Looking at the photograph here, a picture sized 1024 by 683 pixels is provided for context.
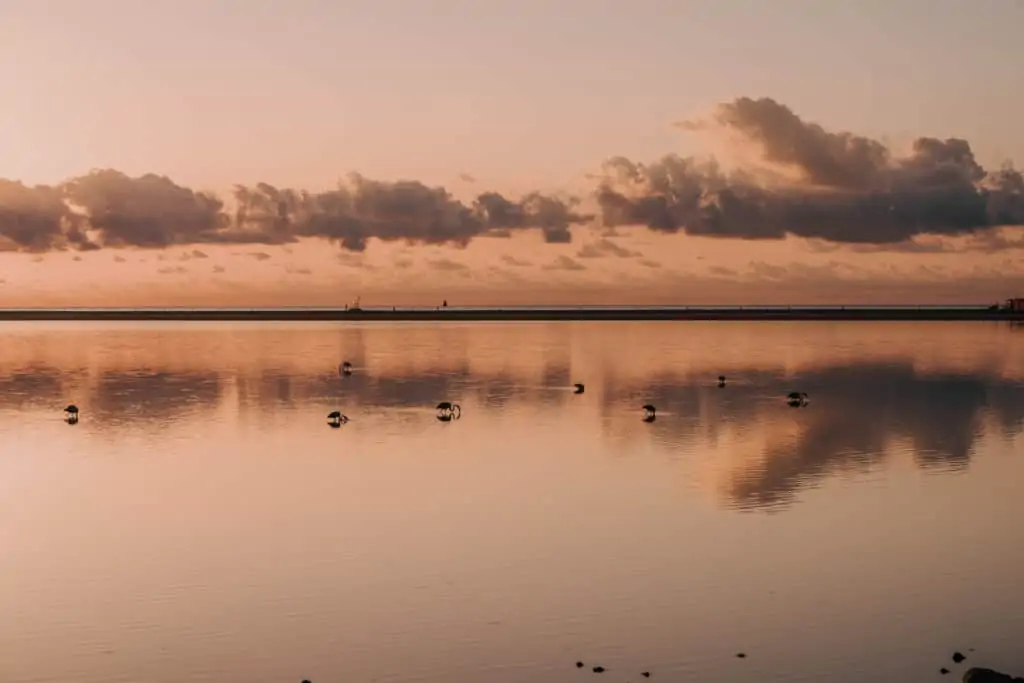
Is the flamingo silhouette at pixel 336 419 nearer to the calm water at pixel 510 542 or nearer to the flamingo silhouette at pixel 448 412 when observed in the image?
the calm water at pixel 510 542

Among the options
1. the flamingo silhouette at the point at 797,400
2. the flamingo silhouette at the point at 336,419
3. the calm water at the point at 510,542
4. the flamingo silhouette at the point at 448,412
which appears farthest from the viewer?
the flamingo silhouette at the point at 797,400

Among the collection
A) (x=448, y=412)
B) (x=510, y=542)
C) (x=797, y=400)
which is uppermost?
(x=510, y=542)

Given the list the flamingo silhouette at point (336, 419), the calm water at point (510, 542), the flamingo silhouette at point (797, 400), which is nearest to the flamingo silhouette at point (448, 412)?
the calm water at point (510, 542)

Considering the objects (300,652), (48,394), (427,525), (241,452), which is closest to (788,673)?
(300,652)

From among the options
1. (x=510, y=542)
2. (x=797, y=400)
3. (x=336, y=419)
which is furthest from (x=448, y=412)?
(x=510, y=542)

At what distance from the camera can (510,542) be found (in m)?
30.9

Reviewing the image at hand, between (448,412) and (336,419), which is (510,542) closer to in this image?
(336,419)

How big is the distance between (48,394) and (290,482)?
45.8m

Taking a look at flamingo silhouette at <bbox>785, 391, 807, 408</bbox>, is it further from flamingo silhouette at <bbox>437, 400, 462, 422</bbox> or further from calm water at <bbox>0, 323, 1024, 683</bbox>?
flamingo silhouette at <bbox>437, 400, 462, 422</bbox>

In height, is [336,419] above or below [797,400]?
above

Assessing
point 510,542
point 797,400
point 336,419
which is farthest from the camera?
point 797,400

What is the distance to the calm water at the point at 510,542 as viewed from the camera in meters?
21.8

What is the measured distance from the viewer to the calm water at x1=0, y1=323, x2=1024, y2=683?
21844mm

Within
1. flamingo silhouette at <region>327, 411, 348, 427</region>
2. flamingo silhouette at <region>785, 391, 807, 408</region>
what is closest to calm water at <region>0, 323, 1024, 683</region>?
flamingo silhouette at <region>785, 391, 807, 408</region>
